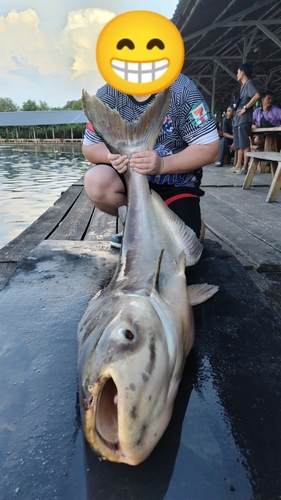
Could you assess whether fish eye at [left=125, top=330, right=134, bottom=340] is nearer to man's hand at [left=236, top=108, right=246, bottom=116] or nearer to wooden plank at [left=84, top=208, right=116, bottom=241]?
wooden plank at [left=84, top=208, right=116, bottom=241]

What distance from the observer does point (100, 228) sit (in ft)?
11.4

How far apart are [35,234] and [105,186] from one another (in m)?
1.05

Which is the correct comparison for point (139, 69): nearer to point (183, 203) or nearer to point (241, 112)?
point (183, 203)

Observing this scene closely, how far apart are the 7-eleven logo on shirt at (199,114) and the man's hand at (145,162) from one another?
447 millimetres

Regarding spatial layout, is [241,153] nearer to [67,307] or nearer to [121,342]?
[67,307]

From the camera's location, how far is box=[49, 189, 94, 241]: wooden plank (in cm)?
316

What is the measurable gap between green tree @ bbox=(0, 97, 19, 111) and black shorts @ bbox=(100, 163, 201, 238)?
3999 inches

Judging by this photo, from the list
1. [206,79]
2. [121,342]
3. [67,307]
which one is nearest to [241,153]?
[67,307]

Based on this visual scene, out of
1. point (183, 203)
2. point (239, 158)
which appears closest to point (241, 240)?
point (183, 203)

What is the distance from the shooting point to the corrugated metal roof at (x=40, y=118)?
46.3 meters

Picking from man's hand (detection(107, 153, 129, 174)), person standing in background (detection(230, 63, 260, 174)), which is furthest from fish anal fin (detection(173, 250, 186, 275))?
person standing in background (detection(230, 63, 260, 174))

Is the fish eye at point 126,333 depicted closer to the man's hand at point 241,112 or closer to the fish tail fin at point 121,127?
the fish tail fin at point 121,127

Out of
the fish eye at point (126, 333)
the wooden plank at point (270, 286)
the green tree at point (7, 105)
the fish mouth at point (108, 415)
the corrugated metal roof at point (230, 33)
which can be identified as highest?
the corrugated metal roof at point (230, 33)

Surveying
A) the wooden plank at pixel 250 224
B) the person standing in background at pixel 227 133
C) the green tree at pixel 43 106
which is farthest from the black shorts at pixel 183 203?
the green tree at pixel 43 106
